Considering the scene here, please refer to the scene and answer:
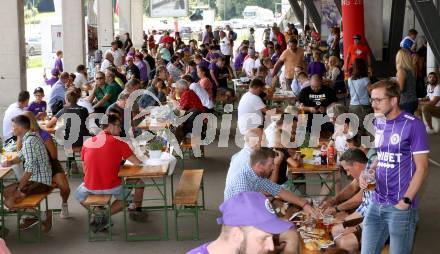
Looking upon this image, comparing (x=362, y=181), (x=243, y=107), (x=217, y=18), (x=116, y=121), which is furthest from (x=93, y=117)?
(x=217, y=18)

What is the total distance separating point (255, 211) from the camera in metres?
3.06

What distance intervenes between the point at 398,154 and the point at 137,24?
31.9m

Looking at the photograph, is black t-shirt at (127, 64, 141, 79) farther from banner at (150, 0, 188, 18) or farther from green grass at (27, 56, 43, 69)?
banner at (150, 0, 188, 18)

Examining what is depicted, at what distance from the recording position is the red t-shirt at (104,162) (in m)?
8.88

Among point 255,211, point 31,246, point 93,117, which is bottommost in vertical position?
point 31,246

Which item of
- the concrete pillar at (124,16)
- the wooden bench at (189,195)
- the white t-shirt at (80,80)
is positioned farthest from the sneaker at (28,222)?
the concrete pillar at (124,16)

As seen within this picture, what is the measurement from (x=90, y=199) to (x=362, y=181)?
11.6 ft

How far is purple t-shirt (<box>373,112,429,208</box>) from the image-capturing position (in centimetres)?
560

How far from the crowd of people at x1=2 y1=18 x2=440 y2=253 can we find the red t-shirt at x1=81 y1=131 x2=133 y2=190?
0.04 ft

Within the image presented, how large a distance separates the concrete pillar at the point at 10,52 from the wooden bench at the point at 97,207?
550 centimetres

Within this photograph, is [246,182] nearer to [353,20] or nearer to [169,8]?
[353,20]

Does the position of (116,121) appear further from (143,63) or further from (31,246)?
(143,63)

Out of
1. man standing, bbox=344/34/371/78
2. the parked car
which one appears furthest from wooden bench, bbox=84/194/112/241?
the parked car

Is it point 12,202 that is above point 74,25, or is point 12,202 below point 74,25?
below
